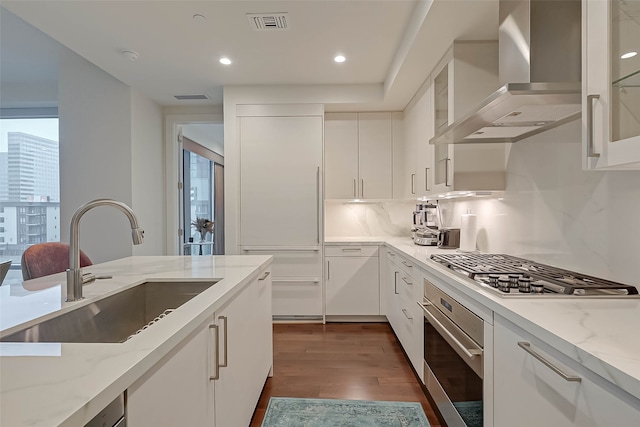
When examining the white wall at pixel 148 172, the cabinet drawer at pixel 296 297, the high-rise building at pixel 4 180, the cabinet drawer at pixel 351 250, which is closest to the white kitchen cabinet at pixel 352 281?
the cabinet drawer at pixel 351 250

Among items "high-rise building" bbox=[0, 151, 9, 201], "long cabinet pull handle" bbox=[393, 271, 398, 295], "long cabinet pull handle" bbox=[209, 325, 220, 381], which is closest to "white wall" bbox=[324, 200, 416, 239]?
"long cabinet pull handle" bbox=[393, 271, 398, 295]

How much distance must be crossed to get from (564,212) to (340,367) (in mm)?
1855

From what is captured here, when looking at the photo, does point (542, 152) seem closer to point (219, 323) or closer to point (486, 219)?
point (486, 219)

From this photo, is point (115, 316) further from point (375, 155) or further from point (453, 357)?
point (375, 155)

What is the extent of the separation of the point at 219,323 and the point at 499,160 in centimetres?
212

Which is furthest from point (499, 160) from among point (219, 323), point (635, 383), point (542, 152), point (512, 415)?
point (219, 323)

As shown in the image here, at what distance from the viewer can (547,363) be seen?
91cm

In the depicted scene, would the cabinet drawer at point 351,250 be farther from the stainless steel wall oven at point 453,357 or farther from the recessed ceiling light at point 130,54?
the recessed ceiling light at point 130,54

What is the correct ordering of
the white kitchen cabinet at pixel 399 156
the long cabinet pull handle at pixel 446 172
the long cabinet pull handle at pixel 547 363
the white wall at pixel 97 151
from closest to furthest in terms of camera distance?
the long cabinet pull handle at pixel 547 363 < the long cabinet pull handle at pixel 446 172 < the white wall at pixel 97 151 < the white kitchen cabinet at pixel 399 156

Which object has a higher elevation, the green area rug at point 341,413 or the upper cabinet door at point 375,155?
the upper cabinet door at point 375,155

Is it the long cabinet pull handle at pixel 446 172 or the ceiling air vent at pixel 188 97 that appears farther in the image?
the ceiling air vent at pixel 188 97

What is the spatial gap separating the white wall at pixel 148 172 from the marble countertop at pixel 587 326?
3533 millimetres

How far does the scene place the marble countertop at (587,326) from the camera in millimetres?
705

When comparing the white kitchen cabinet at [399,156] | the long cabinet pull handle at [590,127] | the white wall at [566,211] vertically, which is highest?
the white kitchen cabinet at [399,156]
